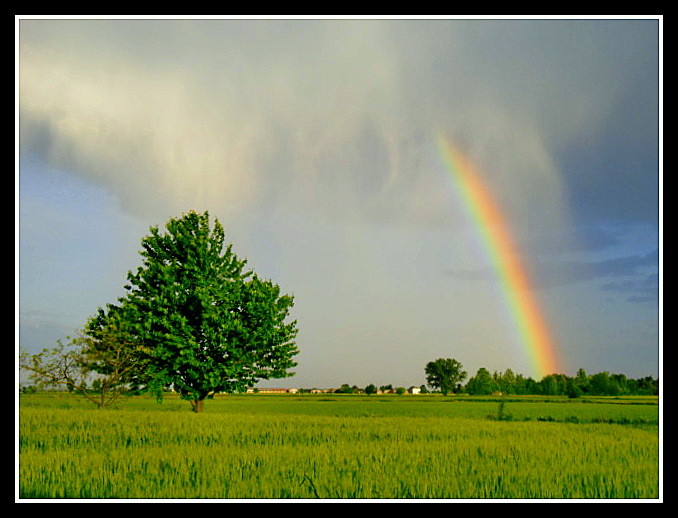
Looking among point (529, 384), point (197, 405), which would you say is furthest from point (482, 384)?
point (197, 405)

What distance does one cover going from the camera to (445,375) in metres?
95.7

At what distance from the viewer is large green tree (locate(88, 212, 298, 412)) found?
2650 centimetres

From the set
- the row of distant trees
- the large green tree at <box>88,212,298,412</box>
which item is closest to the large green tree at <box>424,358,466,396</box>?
the row of distant trees

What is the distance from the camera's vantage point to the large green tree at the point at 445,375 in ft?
312

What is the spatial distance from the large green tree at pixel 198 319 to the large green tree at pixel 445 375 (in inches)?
2779

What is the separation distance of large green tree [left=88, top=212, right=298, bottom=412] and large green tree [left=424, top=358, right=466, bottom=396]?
232 feet

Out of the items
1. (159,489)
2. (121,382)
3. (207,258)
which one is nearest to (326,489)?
(159,489)

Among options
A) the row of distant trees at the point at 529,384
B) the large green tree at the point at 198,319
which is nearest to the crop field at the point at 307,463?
the large green tree at the point at 198,319

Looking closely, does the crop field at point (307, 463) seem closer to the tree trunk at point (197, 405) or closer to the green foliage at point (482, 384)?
the tree trunk at point (197, 405)

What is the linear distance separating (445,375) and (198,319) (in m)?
75.6

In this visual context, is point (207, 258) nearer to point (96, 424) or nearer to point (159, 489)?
point (96, 424)

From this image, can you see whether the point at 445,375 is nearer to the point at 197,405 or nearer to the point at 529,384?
the point at 529,384
